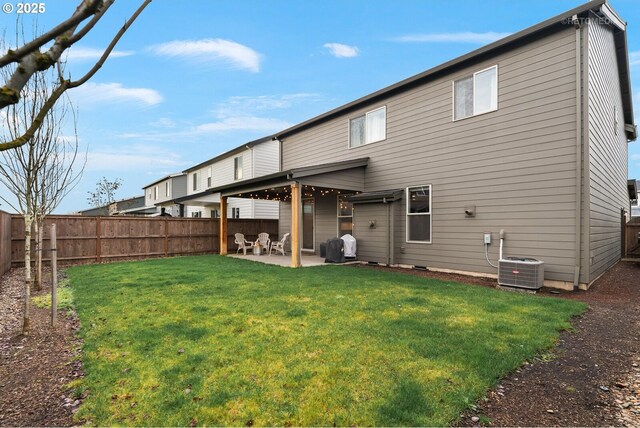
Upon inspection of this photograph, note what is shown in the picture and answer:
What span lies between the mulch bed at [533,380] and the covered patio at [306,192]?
615 centimetres

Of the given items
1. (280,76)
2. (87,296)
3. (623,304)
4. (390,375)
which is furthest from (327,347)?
(280,76)

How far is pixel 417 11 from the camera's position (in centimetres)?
1245

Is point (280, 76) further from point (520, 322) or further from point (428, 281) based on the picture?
point (520, 322)

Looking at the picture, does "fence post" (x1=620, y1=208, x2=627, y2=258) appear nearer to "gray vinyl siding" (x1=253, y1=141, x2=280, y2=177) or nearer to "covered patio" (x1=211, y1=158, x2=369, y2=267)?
"covered patio" (x1=211, y1=158, x2=369, y2=267)

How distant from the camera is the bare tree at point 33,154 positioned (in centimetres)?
475

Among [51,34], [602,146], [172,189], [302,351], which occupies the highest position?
[172,189]

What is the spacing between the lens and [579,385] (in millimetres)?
2926

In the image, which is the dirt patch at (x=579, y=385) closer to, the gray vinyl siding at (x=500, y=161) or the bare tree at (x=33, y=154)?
the gray vinyl siding at (x=500, y=161)

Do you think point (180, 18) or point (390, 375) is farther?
point (180, 18)

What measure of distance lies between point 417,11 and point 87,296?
13.8m

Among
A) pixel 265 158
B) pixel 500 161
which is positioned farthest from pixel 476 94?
pixel 265 158

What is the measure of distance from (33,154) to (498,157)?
9.04 m

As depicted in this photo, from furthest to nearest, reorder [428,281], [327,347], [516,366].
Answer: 1. [428,281]
2. [327,347]
3. [516,366]

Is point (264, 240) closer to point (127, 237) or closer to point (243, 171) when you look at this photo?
point (127, 237)
